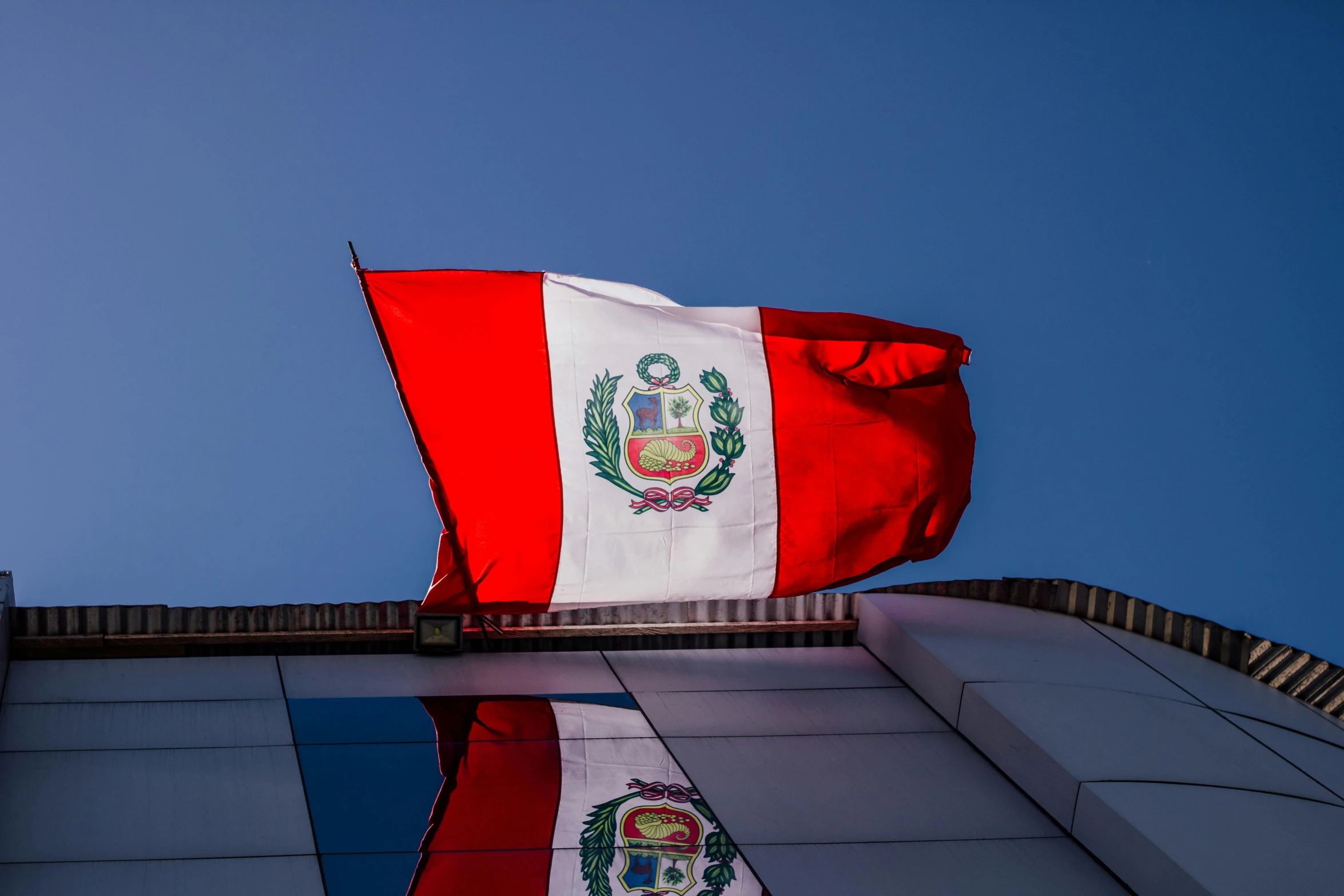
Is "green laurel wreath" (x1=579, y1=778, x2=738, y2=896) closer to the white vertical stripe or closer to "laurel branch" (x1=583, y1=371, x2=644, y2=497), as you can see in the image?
the white vertical stripe

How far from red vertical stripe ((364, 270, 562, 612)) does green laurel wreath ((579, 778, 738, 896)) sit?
1.10 m

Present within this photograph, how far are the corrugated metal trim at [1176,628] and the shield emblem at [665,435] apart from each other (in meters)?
A: 1.29

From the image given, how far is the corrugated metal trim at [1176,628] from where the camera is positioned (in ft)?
14.7

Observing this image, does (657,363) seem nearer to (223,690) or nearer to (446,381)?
(446,381)

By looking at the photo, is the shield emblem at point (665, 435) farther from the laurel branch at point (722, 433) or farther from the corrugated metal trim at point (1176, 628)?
the corrugated metal trim at point (1176, 628)

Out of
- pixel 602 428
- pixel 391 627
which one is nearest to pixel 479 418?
pixel 602 428

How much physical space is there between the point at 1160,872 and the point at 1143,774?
0.50 m

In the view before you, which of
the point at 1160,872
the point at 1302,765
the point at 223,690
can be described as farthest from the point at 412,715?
the point at 1302,765

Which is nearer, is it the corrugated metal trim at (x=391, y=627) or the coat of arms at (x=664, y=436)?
the coat of arms at (x=664, y=436)

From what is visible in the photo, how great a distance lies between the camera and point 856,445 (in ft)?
14.4

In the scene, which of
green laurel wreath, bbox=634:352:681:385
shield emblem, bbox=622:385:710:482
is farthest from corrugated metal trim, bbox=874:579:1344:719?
green laurel wreath, bbox=634:352:681:385

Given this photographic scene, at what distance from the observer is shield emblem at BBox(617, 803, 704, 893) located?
9.58ft

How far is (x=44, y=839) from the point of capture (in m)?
3.03

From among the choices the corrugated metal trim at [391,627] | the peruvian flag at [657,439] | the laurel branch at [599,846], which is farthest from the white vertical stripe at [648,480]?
the laurel branch at [599,846]
